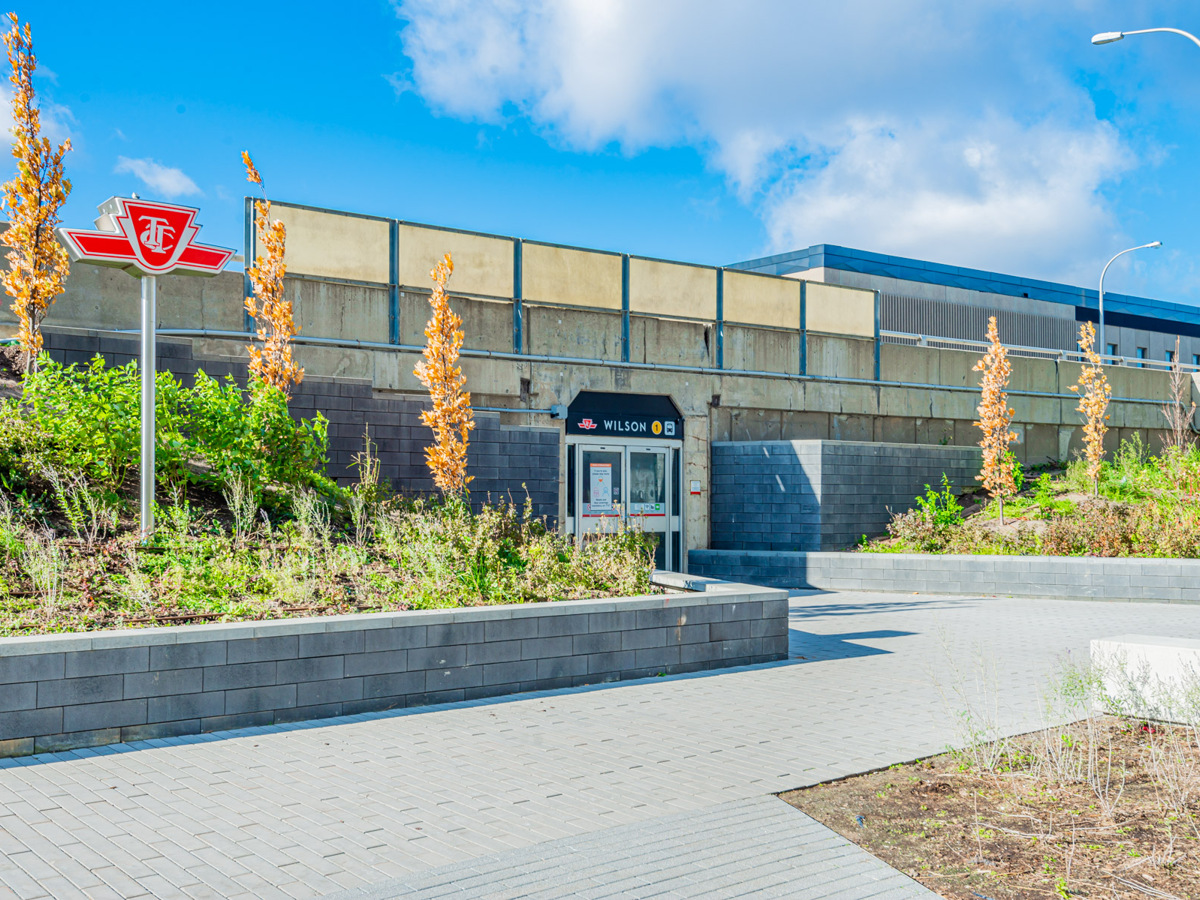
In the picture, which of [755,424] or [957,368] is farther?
[957,368]

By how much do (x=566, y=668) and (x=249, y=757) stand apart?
282 cm

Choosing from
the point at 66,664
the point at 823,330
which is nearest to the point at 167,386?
the point at 66,664

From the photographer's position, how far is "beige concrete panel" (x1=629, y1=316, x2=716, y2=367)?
1800 cm

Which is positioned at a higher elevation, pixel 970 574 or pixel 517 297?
pixel 517 297

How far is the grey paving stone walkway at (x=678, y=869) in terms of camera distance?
13.4ft

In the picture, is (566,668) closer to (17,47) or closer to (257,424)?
(257,424)

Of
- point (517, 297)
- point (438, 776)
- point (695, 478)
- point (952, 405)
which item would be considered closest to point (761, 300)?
point (695, 478)

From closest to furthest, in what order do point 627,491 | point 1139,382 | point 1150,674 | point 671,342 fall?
point 1150,674 → point 627,491 → point 671,342 → point 1139,382

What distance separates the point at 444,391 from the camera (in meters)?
13.8

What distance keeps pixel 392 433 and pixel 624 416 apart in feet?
15.7

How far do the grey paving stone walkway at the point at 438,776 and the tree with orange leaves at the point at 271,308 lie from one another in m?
7.15

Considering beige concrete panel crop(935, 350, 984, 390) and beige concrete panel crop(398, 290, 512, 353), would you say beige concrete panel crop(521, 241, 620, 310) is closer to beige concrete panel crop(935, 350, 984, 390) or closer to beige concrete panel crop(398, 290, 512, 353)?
beige concrete panel crop(398, 290, 512, 353)

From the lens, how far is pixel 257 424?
1099 cm

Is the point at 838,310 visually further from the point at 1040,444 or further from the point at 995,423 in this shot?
the point at 1040,444
